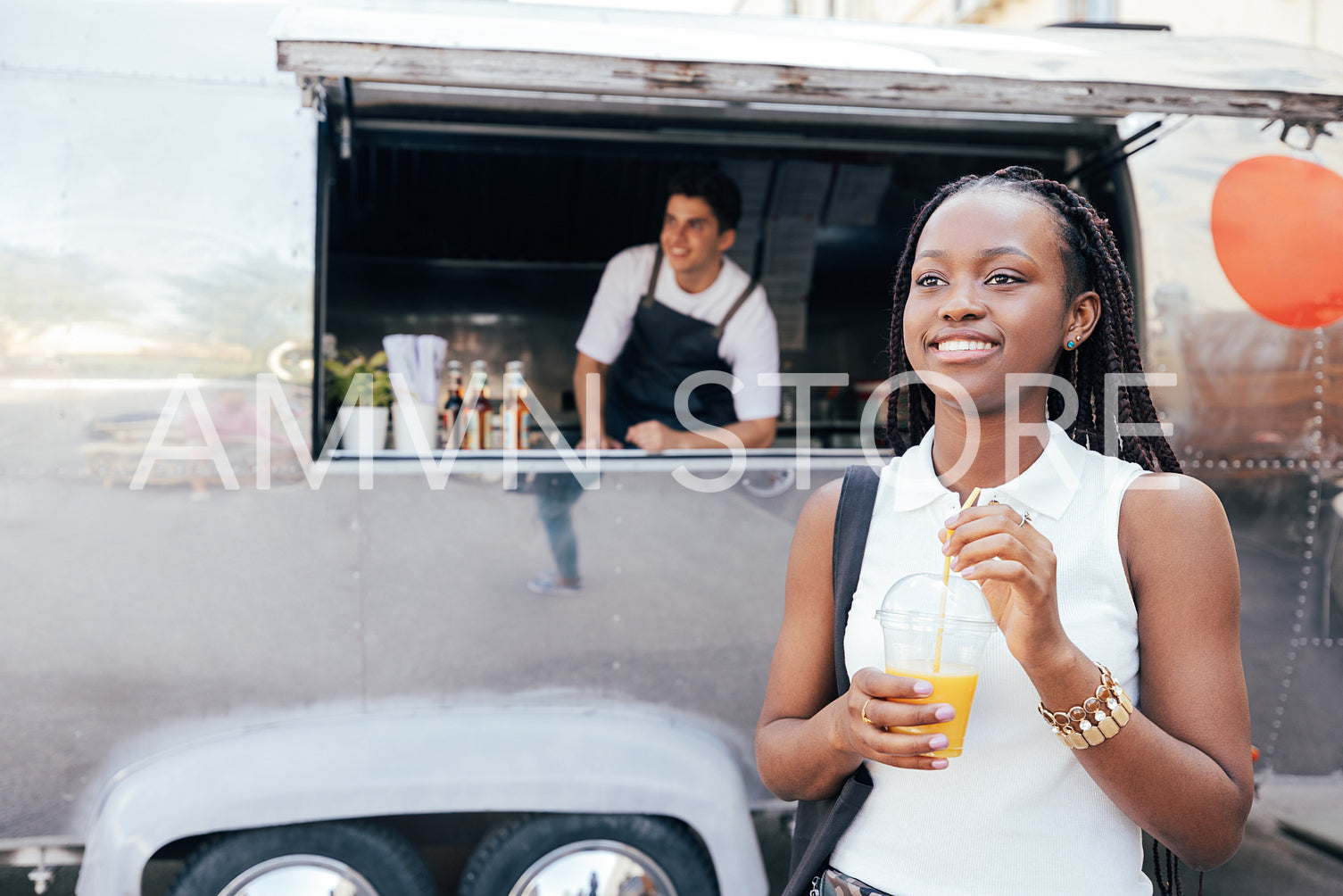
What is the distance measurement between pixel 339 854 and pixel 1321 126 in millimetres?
3016

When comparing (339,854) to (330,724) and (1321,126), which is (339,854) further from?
(1321,126)

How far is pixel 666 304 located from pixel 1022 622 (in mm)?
2510

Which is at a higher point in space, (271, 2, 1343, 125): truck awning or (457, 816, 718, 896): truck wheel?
(271, 2, 1343, 125): truck awning

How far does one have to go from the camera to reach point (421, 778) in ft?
7.47

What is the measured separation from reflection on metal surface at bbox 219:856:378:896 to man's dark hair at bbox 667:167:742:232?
226 centimetres

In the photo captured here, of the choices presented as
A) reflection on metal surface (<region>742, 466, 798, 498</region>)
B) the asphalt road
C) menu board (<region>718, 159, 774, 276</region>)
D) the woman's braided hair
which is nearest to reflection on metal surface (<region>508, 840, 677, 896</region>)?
the asphalt road

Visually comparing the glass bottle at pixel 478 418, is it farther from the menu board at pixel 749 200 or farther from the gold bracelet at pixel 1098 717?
the gold bracelet at pixel 1098 717

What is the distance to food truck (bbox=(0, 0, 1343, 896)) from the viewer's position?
2.22 meters

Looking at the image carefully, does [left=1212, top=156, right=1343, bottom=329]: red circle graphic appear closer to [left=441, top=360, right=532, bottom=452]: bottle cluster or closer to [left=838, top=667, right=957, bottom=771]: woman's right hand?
[left=441, top=360, right=532, bottom=452]: bottle cluster

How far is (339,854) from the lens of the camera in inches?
89.9

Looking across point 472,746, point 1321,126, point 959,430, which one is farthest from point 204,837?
point 1321,126

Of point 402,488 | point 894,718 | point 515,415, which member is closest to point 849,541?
point 894,718

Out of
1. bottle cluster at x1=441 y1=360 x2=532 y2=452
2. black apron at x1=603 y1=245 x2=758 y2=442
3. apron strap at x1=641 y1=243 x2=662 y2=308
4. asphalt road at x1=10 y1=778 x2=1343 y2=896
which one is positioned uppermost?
apron strap at x1=641 y1=243 x2=662 y2=308

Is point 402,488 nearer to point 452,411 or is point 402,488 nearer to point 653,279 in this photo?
point 452,411
